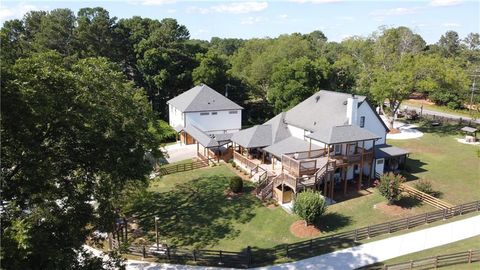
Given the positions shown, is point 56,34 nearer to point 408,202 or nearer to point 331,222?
point 331,222

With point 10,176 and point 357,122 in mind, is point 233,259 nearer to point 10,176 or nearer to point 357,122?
point 10,176

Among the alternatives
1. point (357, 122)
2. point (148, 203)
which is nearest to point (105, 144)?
point (148, 203)

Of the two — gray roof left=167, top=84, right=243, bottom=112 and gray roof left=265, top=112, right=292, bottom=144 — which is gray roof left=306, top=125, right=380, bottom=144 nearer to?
→ gray roof left=265, top=112, right=292, bottom=144

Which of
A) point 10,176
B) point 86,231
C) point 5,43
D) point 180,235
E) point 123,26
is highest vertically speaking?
point 123,26

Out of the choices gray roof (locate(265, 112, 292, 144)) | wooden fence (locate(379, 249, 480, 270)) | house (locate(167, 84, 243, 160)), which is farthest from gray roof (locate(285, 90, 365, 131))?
wooden fence (locate(379, 249, 480, 270))

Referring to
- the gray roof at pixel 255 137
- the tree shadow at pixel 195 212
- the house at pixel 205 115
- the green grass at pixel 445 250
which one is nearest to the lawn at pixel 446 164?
the green grass at pixel 445 250
